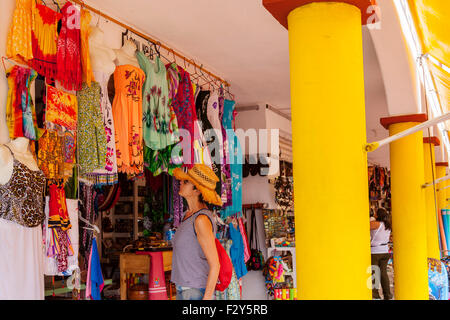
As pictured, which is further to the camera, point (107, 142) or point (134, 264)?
point (134, 264)

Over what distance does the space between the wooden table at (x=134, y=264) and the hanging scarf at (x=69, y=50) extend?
7.08 feet

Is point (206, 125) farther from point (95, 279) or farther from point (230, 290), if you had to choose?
point (95, 279)

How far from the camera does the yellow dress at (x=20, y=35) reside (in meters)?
3.31

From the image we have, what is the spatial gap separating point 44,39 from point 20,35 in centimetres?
22

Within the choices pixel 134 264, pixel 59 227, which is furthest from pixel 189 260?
pixel 134 264

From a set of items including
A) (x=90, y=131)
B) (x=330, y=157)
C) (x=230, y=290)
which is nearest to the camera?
(x=330, y=157)

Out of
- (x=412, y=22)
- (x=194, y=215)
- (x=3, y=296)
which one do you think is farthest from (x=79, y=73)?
(x=412, y=22)

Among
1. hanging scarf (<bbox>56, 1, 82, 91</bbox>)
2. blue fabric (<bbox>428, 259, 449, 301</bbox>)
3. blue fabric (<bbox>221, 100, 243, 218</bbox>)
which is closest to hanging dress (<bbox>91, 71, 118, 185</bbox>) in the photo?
hanging scarf (<bbox>56, 1, 82, 91</bbox>)

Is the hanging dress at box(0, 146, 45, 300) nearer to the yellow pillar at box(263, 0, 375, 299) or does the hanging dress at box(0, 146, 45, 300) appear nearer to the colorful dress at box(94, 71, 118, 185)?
the colorful dress at box(94, 71, 118, 185)

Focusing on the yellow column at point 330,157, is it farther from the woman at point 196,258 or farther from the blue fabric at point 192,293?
the blue fabric at point 192,293

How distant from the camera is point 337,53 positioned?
2.27 m

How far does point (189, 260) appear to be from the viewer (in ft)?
11.0

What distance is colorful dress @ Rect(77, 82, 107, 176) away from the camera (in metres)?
3.83

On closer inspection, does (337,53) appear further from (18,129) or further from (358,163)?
(18,129)
